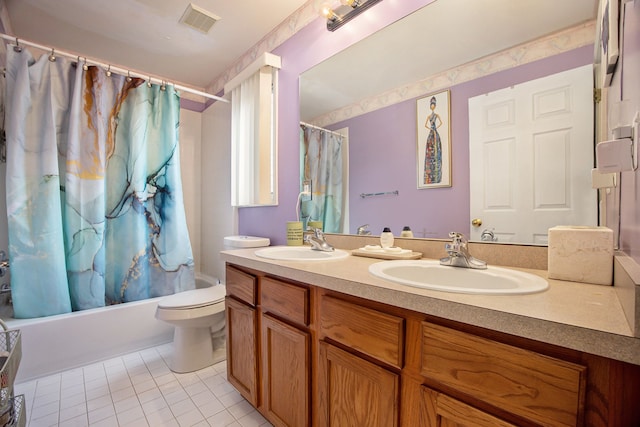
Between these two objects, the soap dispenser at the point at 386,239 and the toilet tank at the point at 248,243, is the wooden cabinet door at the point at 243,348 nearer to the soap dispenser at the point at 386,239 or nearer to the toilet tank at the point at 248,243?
the toilet tank at the point at 248,243

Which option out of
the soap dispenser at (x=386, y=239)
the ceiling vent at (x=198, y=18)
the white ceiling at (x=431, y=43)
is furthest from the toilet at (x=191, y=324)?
the ceiling vent at (x=198, y=18)

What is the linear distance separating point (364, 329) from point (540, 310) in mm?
427

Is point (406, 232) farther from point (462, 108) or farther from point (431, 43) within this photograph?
point (431, 43)

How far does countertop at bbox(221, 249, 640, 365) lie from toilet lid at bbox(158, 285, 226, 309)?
1.21m

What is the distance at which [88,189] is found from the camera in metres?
1.94

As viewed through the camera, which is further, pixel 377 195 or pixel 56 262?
pixel 56 262

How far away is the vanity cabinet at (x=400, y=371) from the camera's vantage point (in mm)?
485

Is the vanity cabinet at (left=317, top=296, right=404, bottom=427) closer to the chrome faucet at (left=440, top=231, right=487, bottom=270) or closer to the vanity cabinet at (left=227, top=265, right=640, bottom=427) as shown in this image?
the vanity cabinet at (left=227, top=265, right=640, bottom=427)

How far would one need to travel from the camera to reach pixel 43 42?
6.99 ft

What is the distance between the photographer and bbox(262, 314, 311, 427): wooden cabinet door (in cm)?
103

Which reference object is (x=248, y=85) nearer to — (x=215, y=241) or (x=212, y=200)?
(x=212, y=200)

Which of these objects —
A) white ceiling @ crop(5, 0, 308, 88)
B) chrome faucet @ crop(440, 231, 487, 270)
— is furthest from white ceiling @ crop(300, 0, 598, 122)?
chrome faucet @ crop(440, 231, 487, 270)

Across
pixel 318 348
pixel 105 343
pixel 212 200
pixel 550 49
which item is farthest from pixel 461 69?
pixel 105 343

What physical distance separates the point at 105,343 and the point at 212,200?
1.41 metres
